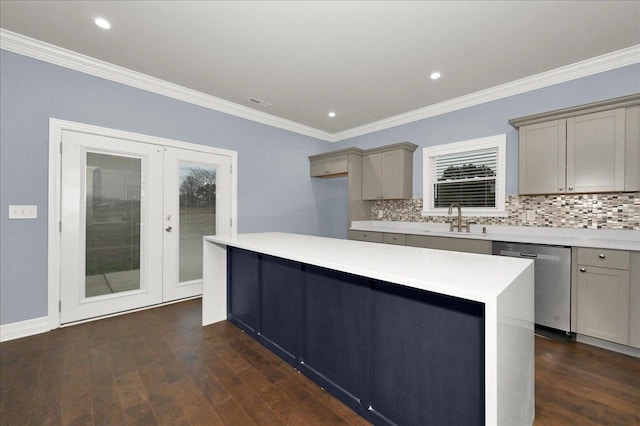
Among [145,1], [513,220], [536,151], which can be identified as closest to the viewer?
[145,1]

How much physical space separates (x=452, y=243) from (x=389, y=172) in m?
1.60

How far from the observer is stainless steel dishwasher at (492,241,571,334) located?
254 centimetres

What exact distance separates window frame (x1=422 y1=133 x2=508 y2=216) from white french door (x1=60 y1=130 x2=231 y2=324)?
3.16 metres

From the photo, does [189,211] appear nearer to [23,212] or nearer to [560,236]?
[23,212]

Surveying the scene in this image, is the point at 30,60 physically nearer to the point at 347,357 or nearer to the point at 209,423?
the point at 209,423

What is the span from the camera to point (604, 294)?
238cm

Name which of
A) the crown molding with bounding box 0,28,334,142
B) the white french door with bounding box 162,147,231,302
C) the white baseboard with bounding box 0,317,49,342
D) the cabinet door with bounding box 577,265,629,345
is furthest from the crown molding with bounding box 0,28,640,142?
the white baseboard with bounding box 0,317,49,342

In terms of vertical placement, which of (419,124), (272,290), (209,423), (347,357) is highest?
(419,124)

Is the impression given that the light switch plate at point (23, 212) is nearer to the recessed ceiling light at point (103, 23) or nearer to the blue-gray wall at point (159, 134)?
the blue-gray wall at point (159, 134)

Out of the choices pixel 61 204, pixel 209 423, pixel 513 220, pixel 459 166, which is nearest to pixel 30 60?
pixel 61 204

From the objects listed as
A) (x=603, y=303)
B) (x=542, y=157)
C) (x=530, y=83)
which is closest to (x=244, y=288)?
(x=603, y=303)

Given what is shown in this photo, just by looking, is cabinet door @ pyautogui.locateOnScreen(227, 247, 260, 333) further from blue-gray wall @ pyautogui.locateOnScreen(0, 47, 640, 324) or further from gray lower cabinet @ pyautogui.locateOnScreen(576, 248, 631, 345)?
gray lower cabinet @ pyautogui.locateOnScreen(576, 248, 631, 345)

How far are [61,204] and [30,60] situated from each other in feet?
4.62

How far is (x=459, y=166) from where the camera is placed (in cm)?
404
